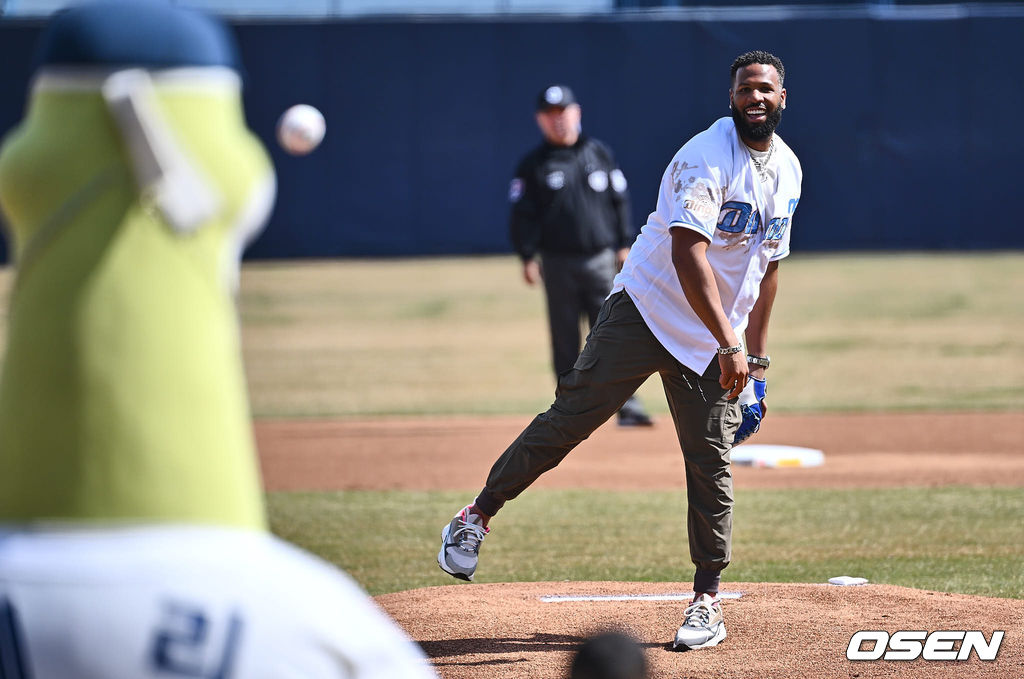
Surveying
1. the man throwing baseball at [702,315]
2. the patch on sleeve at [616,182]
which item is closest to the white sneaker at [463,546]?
the man throwing baseball at [702,315]

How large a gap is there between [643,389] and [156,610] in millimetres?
13011

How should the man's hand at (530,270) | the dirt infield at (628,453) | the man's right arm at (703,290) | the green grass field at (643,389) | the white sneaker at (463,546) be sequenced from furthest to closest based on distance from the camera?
1. the man's hand at (530,270)
2. the dirt infield at (628,453)
3. the green grass field at (643,389)
4. the white sneaker at (463,546)
5. the man's right arm at (703,290)

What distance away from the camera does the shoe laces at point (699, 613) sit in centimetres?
475

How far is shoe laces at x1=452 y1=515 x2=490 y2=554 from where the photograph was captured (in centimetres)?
507

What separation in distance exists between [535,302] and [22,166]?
20.4m

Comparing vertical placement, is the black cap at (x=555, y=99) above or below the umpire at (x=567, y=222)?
above

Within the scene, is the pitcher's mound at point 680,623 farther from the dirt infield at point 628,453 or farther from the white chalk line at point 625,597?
the dirt infield at point 628,453

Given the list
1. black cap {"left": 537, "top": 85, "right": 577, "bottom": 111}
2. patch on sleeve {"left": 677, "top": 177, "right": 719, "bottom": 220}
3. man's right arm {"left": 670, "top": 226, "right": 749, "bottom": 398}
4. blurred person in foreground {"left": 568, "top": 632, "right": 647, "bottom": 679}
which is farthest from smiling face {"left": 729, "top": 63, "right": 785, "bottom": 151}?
black cap {"left": 537, "top": 85, "right": 577, "bottom": 111}

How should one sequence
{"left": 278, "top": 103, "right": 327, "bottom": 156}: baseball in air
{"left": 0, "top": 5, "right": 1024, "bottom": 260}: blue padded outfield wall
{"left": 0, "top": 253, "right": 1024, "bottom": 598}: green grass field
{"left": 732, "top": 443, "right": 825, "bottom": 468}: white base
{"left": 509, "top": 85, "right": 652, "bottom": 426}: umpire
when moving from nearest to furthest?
1. {"left": 278, "top": 103, "right": 327, "bottom": 156}: baseball in air
2. {"left": 0, "top": 253, "right": 1024, "bottom": 598}: green grass field
3. {"left": 732, "top": 443, "right": 825, "bottom": 468}: white base
4. {"left": 509, "top": 85, "right": 652, "bottom": 426}: umpire
5. {"left": 0, "top": 5, "right": 1024, "bottom": 260}: blue padded outfield wall

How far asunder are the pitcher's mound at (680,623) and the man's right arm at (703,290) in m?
0.92

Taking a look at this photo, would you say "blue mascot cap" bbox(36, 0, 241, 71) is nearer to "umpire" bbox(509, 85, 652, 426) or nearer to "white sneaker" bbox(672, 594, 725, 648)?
"white sneaker" bbox(672, 594, 725, 648)

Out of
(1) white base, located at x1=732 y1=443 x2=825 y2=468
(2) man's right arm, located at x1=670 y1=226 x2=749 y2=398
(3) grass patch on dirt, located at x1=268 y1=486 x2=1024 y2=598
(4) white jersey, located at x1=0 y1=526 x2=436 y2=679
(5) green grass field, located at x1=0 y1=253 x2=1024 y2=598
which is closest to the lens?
(4) white jersey, located at x1=0 y1=526 x2=436 y2=679

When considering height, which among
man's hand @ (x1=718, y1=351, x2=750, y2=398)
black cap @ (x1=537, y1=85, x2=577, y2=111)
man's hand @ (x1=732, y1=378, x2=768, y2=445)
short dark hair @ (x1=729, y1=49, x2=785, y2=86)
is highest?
short dark hair @ (x1=729, y1=49, x2=785, y2=86)

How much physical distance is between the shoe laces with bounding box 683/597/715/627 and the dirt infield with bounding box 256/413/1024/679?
98 millimetres
